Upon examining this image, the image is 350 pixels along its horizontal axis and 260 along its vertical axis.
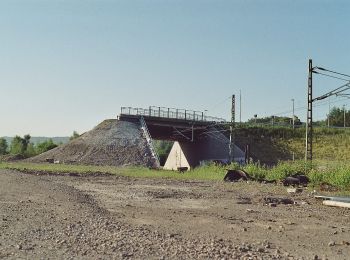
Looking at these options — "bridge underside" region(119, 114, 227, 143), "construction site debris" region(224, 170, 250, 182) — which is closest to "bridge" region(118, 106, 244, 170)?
"bridge underside" region(119, 114, 227, 143)

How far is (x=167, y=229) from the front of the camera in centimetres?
1130

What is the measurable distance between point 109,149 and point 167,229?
2202 inches

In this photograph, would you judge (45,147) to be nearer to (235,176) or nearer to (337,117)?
(235,176)

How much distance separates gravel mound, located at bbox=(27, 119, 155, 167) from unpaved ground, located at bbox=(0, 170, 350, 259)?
4493 centimetres

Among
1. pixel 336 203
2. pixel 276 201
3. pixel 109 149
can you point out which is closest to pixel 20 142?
pixel 109 149

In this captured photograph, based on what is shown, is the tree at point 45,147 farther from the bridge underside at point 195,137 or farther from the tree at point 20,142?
the bridge underside at point 195,137

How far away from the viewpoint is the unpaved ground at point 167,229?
852 cm

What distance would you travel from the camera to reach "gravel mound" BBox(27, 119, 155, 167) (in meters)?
63.2

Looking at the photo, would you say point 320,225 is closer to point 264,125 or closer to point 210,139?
point 210,139

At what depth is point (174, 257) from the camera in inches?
318

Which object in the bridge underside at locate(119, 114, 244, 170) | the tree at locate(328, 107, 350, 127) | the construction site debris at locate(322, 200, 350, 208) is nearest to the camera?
the construction site debris at locate(322, 200, 350, 208)

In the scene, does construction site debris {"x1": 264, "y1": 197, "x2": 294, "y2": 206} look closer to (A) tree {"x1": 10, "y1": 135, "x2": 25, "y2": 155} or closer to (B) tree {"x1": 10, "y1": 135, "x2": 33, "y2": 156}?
(A) tree {"x1": 10, "y1": 135, "x2": 25, "y2": 155}

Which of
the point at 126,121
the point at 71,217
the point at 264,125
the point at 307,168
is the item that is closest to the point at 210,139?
the point at 126,121

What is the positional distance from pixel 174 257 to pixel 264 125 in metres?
82.2
